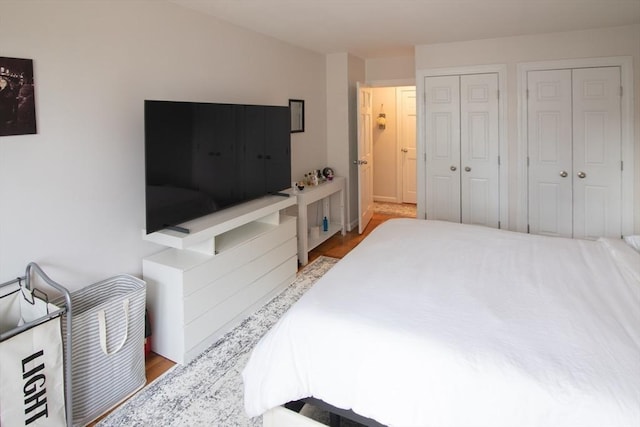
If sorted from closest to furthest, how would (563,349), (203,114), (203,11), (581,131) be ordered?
(563,349) → (203,114) → (203,11) → (581,131)

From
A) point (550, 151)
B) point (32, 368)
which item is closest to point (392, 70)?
point (550, 151)

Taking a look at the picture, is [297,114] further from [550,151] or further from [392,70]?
[550,151]

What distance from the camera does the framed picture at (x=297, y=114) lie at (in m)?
4.47

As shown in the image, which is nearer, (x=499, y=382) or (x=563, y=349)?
(x=499, y=382)

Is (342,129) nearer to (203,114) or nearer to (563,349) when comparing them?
(203,114)

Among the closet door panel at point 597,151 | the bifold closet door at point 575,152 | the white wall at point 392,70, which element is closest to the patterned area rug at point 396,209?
the white wall at point 392,70

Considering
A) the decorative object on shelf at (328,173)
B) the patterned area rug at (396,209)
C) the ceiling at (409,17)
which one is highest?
the ceiling at (409,17)

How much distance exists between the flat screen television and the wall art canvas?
54cm

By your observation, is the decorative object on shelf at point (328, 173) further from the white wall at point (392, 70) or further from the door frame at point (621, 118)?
the door frame at point (621, 118)

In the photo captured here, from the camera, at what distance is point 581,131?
13.4 feet

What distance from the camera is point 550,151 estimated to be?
13.9 feet

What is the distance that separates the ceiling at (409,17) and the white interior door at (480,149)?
0.55 meters

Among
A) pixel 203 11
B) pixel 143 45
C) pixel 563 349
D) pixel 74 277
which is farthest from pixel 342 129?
pixel 563 349

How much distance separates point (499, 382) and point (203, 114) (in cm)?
237
